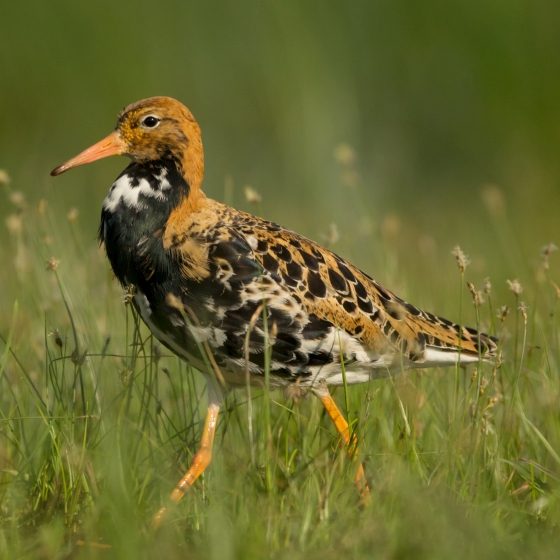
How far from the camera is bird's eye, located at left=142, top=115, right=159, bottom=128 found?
224 inches

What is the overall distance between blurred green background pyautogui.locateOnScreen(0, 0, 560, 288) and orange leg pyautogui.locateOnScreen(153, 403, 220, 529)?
27.5 ft

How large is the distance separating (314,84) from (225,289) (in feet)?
29.9

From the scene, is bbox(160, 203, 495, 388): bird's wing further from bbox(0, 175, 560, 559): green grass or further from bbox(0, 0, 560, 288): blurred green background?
bbox(0, 0, 560, 288): blurred green background

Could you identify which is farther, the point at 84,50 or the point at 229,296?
the point at 84,50

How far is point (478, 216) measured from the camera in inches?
523

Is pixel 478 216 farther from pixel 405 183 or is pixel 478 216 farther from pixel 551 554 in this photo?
pixel 551 554

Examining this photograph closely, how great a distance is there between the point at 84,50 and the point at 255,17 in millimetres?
2803

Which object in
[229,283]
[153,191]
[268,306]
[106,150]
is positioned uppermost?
[106,150]

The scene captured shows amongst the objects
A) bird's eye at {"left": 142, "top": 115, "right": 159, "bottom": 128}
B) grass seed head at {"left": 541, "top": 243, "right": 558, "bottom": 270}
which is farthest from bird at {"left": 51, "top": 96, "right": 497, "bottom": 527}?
grass seed head at {"left": 541, "top": 243, "right": 558, "bottom": 270}

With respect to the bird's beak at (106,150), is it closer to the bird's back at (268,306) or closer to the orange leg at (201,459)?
the bird's back at (268,306)

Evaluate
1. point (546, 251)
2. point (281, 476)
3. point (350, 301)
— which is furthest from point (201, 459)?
point (546, 251)

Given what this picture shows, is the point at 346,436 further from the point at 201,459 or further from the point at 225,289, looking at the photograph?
the point at 225,289

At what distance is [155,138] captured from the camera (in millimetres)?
5695

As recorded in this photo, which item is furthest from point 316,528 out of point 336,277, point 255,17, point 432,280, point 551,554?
point 255,17
